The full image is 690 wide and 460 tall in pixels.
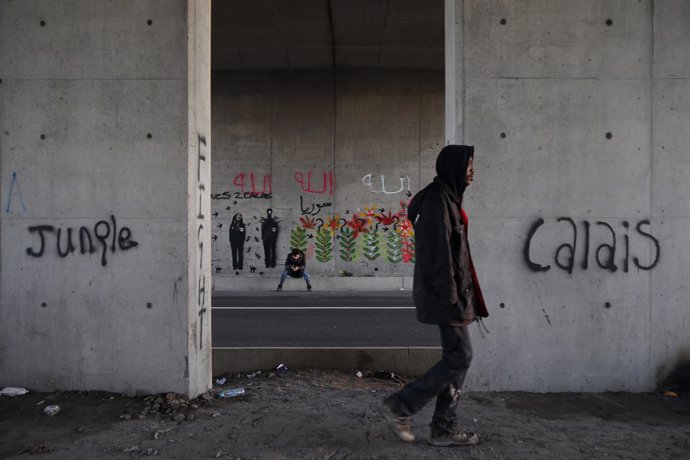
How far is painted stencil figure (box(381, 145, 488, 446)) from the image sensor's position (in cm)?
347

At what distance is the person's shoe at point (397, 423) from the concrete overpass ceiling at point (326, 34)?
9847mm

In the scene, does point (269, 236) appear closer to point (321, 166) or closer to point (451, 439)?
point (321, 166)

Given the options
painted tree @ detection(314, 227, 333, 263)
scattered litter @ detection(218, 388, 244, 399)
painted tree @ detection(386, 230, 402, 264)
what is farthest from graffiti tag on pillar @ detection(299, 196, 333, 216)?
scattered litter @ detection(218, 388, 244, 399)

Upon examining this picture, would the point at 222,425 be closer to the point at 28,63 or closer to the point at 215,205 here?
the point at 28,63

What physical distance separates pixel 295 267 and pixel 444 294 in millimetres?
11815

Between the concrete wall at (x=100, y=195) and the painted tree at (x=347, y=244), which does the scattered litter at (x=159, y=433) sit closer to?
the concrete wall at (x=100, y=195)

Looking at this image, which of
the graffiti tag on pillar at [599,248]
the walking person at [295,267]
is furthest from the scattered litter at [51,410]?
the walking person at [295,267]

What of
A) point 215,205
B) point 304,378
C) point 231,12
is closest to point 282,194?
point 215,205

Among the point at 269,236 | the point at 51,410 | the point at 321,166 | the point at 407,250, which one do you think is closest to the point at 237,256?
the point at 269,236

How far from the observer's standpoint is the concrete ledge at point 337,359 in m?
6.09

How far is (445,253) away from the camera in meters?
3.42

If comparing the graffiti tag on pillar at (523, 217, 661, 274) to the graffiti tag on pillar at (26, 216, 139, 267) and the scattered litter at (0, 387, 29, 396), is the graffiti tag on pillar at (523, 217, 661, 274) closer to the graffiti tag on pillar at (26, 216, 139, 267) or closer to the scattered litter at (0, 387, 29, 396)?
the graffiti tag on pillar at (26, 216, 139, 267)

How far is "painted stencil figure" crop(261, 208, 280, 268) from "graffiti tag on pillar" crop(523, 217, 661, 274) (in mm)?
11315

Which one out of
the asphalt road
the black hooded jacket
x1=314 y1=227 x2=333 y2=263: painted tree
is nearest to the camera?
the black hooded jacket
